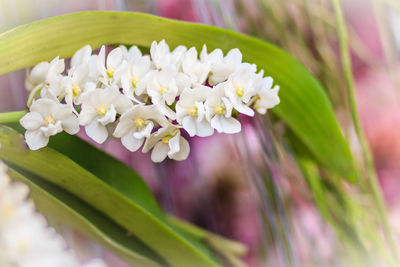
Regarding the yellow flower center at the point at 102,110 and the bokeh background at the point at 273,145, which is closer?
the yellow flower center at the point at 102,110

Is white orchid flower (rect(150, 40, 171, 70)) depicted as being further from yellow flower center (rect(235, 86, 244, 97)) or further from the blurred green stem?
the blurred green stem

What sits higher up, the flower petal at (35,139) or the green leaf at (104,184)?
the flower petal at (35,139)

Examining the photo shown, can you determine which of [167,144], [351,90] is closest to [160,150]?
[167,144]

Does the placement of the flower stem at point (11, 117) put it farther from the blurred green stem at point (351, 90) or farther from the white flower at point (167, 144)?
the blurred green stem at point (351, 90)

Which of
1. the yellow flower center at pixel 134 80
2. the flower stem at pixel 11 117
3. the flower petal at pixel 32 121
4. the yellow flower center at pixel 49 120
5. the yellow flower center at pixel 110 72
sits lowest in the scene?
the flower stem at pixel 11 117

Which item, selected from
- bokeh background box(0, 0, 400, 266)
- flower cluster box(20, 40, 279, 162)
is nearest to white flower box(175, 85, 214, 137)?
flower cluster box(20, 40, 279, 162)

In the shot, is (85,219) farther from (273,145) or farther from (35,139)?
(273,145)

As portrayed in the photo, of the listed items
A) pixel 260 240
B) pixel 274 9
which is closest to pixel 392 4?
pixel 274 9

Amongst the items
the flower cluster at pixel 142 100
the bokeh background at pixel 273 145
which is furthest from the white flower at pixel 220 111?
the bokeh background at pixel 273 145

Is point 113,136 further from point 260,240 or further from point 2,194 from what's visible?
point 260,240
